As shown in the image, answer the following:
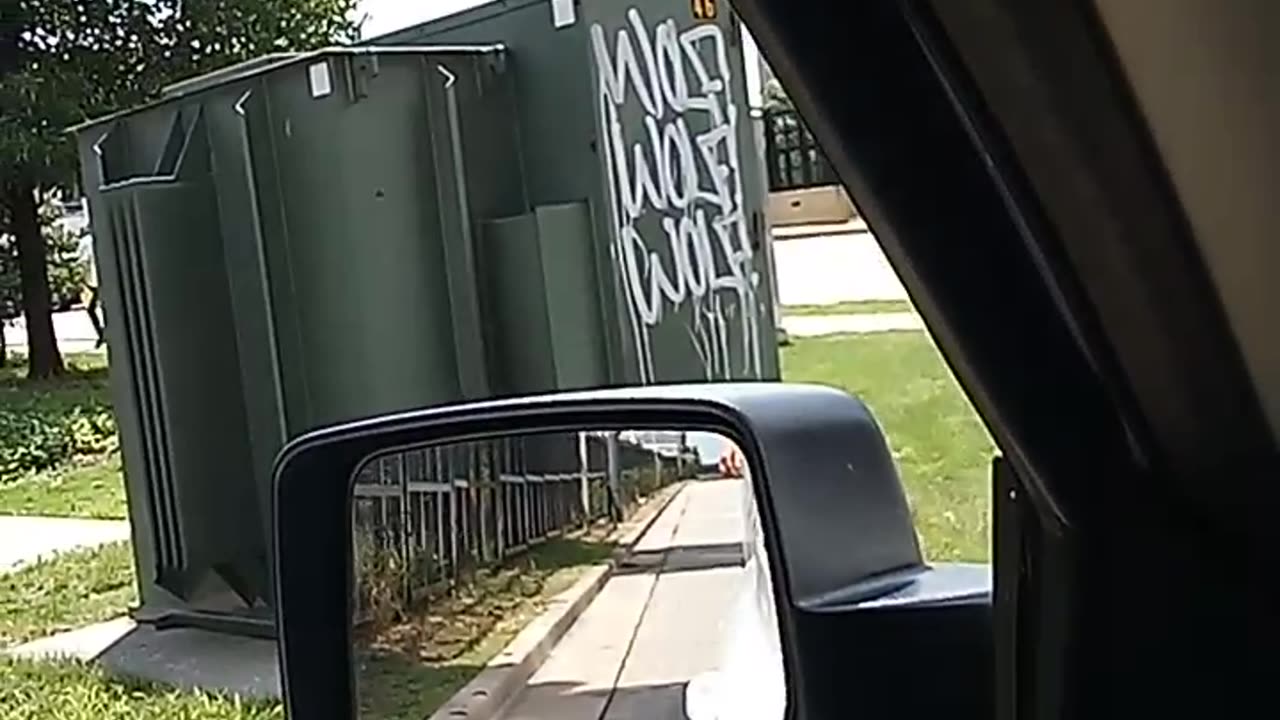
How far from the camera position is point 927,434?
295 cm

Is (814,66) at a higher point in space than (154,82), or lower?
lower

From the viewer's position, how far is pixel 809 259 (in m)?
4.77

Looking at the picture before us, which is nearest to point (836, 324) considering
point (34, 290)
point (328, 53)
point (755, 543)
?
point (328, 53)

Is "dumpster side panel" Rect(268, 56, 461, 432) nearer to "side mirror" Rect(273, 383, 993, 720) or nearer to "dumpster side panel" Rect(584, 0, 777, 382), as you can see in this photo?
"dumpster side panel" Rect(584, 0, 777, 382)

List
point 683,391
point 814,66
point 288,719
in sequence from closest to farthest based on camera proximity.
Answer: point 814,66 → point 683,391 → point 288,719

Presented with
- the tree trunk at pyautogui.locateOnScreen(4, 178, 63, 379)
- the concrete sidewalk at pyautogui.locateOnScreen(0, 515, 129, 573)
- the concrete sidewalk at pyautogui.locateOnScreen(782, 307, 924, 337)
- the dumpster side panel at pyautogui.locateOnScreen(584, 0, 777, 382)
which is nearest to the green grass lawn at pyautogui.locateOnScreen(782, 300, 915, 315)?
the concrete sidewalk at pyautogui.locateOnScreen(782, 307, 924, 337)

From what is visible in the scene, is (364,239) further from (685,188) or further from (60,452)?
(60,452)

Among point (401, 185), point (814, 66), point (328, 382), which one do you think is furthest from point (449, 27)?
point (814, 66)

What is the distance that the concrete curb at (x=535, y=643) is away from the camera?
88.1 inches

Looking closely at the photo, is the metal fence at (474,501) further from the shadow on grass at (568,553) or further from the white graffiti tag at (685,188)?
the white graffiti tag at (685,188)

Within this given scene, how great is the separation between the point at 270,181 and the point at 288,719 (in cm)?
384

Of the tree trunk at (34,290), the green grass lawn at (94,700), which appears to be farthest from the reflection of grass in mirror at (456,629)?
the tree trunk at (34,290)

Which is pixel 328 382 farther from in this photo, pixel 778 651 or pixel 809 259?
pixel 778 651

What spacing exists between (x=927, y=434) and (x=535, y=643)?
33.7 inches
